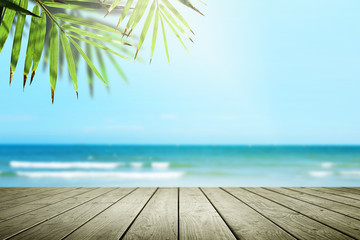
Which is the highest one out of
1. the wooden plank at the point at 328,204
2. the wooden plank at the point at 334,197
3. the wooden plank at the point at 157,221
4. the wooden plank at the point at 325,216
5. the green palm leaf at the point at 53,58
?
the green palm leaf at the point at 53,58

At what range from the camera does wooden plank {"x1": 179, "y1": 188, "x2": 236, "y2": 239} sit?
1.06 metres

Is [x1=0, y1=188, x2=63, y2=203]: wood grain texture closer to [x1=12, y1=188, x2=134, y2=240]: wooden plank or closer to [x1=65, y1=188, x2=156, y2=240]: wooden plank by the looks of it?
[x1=12, y1=188, x2=134, y2=240]: wooden plank

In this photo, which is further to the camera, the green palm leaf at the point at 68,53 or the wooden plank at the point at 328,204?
the wooden plank at the point at 328,204

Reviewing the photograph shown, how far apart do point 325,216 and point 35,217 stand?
4.48 ft

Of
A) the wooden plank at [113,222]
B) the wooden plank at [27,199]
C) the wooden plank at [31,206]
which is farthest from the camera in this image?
the wooden plank at [27,199]

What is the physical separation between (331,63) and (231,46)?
910cm

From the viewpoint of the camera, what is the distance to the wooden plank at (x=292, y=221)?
107 cm

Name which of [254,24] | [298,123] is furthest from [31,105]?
[298,123]

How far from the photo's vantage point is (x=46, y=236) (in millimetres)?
1046

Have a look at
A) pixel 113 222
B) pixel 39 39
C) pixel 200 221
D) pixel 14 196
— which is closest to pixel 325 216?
pixel 200 221

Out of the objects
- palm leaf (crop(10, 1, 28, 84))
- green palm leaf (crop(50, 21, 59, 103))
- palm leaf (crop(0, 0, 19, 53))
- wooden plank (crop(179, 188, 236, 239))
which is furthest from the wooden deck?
palm leaf (crop(0, 0, 19, 53))

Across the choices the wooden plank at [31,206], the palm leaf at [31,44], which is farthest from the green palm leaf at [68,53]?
the wooden plank at [31,206]

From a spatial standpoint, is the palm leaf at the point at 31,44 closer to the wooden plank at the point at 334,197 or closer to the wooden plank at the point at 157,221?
the wooden plank at the point at 157,221

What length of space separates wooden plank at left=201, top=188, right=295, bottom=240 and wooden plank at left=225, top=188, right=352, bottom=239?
0.13ft
